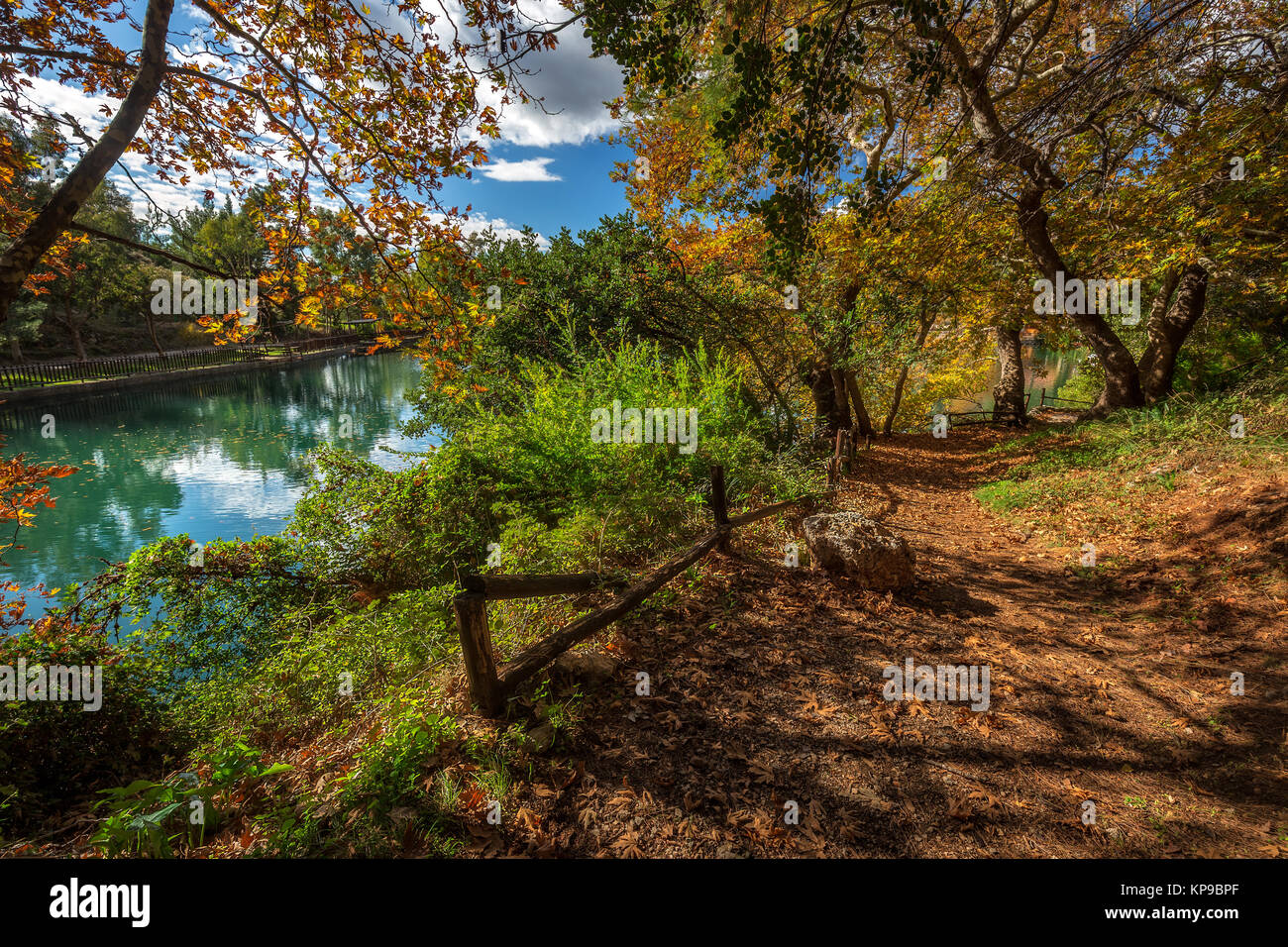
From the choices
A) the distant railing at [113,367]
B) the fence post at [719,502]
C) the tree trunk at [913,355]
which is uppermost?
the distant railing at [113,367]

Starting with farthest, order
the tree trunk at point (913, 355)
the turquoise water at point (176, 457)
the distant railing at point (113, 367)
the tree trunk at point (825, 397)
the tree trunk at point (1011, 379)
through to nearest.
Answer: the distant railing at point (113, 367)
the tree trunk at point (1011, 379)
the tree trunk at point (825, 397)
the tree trunk at point (913, 355)
the turquoise water at point (176, 457)

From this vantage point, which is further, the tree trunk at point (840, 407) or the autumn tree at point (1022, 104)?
the tree trunk at point (840, 407)

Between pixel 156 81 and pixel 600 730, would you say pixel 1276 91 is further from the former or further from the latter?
pixel 156 81

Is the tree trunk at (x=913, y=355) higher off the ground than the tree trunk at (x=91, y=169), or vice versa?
the tree trunk at (x=913, y=355)

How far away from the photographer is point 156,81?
3217mm

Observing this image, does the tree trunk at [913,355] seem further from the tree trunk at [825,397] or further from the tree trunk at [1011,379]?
the tree trunk at [1011,379]

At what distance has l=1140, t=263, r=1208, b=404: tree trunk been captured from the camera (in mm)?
10180

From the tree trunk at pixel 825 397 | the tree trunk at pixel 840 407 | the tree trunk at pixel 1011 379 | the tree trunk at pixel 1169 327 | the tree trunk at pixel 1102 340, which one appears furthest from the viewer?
the tree trunk at pixel 1011 379

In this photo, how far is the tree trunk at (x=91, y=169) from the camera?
2.85 metres

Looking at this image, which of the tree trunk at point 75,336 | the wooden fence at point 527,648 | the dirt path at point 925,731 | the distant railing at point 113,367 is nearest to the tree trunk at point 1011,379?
the dirt path at point 925,731

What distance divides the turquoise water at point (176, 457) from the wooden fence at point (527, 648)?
4691mm

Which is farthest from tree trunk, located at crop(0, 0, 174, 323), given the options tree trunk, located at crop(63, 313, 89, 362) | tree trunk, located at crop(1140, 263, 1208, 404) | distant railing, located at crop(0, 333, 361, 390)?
tree trunk, located at crop(63, 313, 89, 362)
